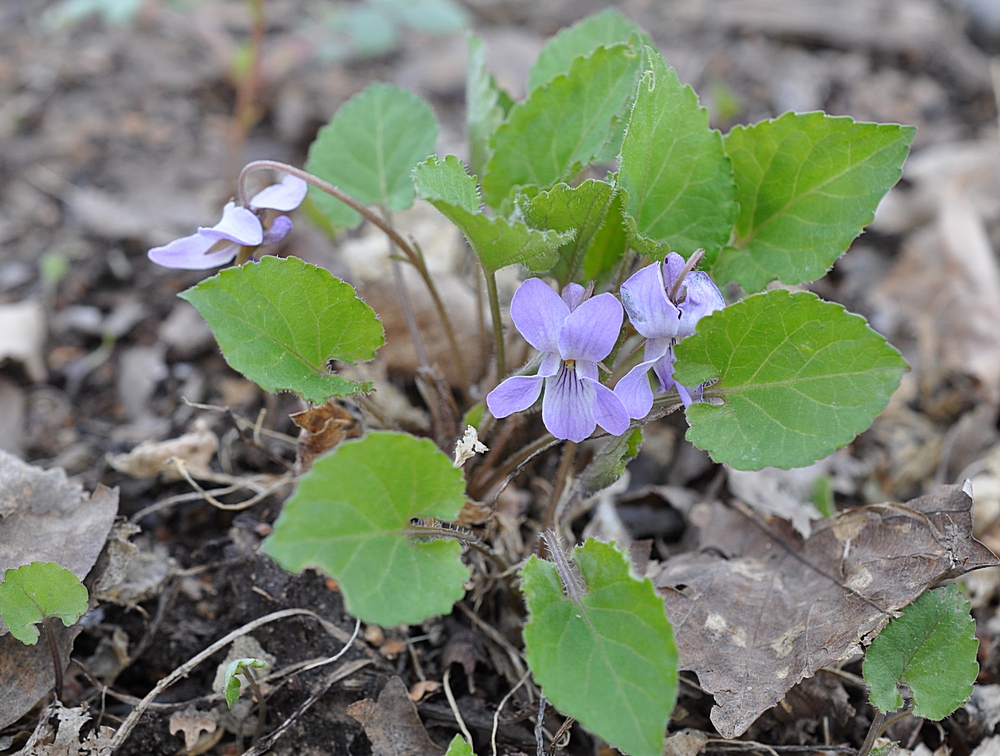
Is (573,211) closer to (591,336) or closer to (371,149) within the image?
(591,336)

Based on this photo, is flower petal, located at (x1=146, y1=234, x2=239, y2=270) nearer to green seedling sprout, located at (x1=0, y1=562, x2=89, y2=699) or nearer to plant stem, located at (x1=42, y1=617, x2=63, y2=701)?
green seedling sprout, located at (x1=0, y1=562, x2=89, y2=699)

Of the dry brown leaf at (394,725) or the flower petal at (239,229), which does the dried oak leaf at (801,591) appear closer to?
the dry brown leaf at (394,725)

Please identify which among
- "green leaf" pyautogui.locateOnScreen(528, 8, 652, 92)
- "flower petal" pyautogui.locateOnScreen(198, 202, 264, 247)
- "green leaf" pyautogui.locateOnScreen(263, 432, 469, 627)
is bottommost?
"green leaf" pyautogui.locateOnScreen(263, 432, 469, 627)

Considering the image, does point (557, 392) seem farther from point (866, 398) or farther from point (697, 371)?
point (866, 398)

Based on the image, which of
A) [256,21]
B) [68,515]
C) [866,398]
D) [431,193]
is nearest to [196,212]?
[256,21]

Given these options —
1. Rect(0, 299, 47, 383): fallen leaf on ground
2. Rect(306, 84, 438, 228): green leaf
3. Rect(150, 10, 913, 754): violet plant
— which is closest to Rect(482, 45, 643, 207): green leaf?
Rect(150, 10, 913, 754): violet plant

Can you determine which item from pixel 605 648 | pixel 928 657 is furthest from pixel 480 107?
pixel 928 657

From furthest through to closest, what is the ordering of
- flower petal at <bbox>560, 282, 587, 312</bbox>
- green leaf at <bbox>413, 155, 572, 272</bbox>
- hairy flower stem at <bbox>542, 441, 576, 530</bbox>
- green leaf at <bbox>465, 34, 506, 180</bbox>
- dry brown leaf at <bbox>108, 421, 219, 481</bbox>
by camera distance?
dry brown leaf at <bbox>108, 421, 219, 481</bbox> < green leaf at <bbox>465, 34, 506, 180</bbox> < hairy flower stem at <bbox>542, 441, 576, 530</bbox> < flower petal at <bbox>560, 282, 587, 312</bbox> < green leaf at <bbox>413, 155, 572, 272</bbox>

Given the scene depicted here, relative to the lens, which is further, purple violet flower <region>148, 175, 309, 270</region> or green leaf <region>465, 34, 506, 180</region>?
green leaf <region>465, 34, 506, 180</region>
